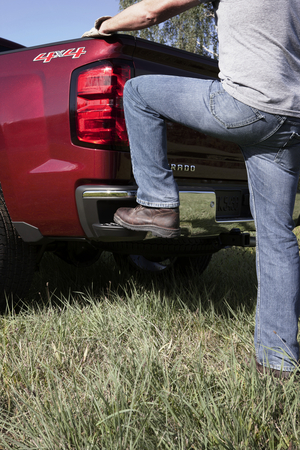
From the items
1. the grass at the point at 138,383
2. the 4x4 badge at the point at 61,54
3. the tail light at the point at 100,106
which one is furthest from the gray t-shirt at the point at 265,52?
the grass at the point at 138,383

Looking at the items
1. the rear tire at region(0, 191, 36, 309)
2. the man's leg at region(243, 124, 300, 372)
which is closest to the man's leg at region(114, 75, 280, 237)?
the man's leg at region(243, 124, 300, 372)

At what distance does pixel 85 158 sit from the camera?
2.06 metres

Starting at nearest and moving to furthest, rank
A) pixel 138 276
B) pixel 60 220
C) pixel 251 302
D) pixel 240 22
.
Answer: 1. pixel 240 22
2. pixel 60 220
3. pixel 251 302
4. pixel 138 276

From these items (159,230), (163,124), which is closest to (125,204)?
(159,230)

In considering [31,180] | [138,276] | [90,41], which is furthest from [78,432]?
[138,276]

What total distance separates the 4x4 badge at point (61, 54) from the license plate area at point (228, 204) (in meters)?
0.99

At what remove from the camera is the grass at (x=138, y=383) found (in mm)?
1290

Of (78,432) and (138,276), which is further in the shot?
(138,276)

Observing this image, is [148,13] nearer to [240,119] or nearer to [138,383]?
[240,119]

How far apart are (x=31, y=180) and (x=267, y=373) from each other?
1.43 metres

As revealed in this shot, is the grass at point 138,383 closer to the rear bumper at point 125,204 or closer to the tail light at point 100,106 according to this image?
the rear bumper at point 125,204

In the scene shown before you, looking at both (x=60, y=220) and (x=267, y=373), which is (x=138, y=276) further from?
(x=267, y=373)

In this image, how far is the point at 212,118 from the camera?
1.62m

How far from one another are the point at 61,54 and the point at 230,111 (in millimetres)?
1050
